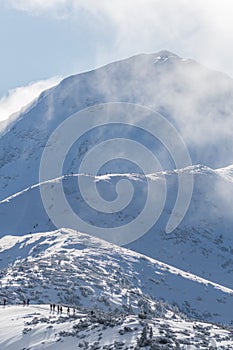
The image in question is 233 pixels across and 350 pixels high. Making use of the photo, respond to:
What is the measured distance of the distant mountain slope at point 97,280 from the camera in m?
111

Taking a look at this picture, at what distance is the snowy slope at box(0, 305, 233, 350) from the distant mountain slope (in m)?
33.3

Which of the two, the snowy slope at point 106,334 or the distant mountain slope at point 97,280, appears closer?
the snowy slope at point 106,334

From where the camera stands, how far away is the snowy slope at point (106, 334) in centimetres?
5625

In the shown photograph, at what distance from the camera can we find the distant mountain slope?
363ft

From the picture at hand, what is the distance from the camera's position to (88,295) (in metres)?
113

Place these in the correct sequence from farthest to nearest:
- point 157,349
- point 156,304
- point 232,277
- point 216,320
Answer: point 232,277, point 216,320, point 156,304, point 157,349

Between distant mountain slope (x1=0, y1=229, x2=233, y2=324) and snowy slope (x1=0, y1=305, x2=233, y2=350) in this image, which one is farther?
distant mountain slope (x1=0, y1=229, x2=233, y2=324)

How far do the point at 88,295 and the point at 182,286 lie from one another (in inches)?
1674

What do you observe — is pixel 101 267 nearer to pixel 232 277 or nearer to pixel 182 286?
pixel 182 286

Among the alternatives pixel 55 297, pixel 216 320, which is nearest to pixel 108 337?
pixel 55 297

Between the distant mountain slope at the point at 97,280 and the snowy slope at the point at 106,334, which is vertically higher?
the distant mountain slope at the point at 97,280

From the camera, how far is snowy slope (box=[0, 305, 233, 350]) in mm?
56250

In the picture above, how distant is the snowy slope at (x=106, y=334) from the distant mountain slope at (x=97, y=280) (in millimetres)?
33341

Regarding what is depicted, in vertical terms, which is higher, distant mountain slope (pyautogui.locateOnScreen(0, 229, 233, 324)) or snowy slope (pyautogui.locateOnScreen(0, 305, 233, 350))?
distant mountain slope (pyautogui.locateOnScreen(0, 229, 233, 324))
